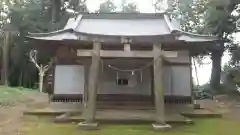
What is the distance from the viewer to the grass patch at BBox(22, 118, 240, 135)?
6.89 m

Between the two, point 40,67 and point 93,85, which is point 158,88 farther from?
point 40,67

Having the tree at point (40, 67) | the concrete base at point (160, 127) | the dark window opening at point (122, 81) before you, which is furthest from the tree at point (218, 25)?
the tree at point (40, 67)

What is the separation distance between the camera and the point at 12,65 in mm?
22234

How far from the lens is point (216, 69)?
15.6m

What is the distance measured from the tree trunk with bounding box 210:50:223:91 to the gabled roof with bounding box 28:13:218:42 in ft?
15.7

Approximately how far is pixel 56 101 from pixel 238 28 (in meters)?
9.46

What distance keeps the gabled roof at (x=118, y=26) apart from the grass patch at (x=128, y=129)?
2863mm

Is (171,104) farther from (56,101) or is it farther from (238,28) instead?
(238,28)

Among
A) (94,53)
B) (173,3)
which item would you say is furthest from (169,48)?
(173,3)

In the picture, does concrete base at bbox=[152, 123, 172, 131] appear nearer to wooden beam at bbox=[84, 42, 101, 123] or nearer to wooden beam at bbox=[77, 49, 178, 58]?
wooden beam at bbox=[84, 42, 101, 123]

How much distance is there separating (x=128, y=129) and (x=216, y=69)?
31.4ft

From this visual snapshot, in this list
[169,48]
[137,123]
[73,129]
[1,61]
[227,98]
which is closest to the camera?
A: [73,129]

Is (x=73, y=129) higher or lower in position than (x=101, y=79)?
lower

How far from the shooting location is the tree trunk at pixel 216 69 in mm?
15414
